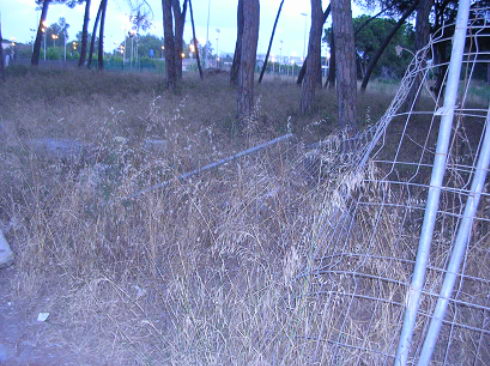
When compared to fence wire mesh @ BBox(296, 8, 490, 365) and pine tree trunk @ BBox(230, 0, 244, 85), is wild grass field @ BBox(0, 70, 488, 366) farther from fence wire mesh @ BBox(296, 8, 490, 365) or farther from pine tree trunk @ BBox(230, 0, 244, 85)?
pine tree trunk @ BBox(230, 0, 244, 85)

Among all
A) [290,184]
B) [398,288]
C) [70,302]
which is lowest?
[70,302]

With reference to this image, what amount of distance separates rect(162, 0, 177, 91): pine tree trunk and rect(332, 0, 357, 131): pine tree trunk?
8001 millimetres

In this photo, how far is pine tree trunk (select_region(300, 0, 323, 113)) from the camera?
11844 mm

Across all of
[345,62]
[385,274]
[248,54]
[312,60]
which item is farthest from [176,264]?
[312,60]

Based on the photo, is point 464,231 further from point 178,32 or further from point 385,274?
point 178,32

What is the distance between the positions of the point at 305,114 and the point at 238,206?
7620 millimetres

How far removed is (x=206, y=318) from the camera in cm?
338

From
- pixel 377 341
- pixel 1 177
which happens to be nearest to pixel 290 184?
pixel 377 341

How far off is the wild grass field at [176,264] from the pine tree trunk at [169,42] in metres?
9.10

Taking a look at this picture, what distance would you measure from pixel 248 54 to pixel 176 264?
274 inches

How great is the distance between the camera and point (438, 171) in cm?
263

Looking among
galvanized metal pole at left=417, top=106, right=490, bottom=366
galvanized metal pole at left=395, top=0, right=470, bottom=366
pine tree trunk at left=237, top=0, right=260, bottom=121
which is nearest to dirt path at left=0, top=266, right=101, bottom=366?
galvanized metal pole at left=395, top=0, right=470, bottom=366

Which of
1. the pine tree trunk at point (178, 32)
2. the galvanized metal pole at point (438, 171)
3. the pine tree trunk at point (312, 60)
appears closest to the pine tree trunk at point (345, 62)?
the pine tree trunk at point (312, 60)

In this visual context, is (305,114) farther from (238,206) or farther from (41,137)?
(238,206)
